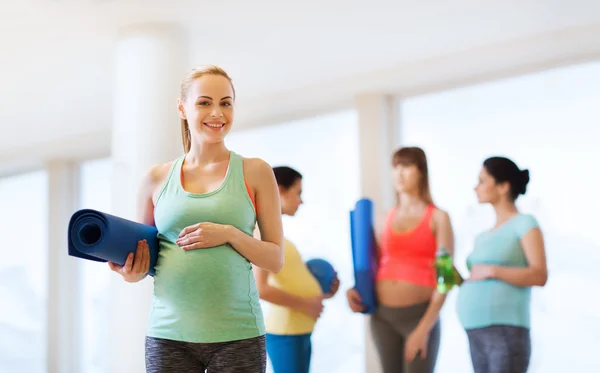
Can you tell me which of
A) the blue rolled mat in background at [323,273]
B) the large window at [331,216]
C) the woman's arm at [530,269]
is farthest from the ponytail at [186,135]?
the large window at [331,216]

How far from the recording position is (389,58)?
5.47 m

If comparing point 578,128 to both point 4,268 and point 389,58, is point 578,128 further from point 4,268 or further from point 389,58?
point 4,268

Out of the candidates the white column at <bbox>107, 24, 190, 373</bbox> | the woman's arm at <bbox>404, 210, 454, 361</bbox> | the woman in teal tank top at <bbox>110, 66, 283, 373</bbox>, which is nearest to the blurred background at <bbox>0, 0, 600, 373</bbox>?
the white column at <bbox>107, 24, 190, 373</bbox>

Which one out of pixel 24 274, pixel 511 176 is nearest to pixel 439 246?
pixel 511 176

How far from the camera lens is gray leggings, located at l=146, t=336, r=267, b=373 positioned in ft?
5.38

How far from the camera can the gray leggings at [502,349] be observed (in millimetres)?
3453

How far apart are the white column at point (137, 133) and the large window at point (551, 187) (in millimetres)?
2127

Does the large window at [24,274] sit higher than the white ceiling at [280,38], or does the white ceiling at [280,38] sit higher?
the white ceiling at [280,38]

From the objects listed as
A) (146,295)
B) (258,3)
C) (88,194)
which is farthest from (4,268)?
(258,3)

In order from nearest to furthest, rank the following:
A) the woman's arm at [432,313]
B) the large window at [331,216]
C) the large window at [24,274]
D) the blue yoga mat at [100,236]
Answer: the blue yoga mat at [100,236] → the woman's arm at [432,313] → the large window at [331,216] → the large window at [24,274]

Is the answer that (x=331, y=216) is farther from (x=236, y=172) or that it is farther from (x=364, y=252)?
(x=236, y=172)

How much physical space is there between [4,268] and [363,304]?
599cm

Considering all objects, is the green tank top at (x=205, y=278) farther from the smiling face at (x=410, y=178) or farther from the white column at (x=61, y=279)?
the white column at (x=61, y=279)

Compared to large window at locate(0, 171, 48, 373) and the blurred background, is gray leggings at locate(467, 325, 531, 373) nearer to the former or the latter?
the blurred background
